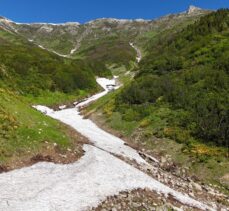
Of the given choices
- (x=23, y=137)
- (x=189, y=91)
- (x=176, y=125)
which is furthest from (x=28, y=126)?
(x=189, y=91)

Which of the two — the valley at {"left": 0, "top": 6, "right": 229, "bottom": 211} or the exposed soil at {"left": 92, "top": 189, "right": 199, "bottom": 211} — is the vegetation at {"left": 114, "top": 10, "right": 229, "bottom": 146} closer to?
the valley at {"left": 0, "top": 6, "right": 229, "bottom": 211}

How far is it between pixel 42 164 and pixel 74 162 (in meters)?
2.56

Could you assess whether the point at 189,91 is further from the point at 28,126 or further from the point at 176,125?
the point at 28,126

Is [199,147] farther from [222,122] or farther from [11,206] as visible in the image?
[11,206]

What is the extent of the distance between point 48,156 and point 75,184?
211 inches

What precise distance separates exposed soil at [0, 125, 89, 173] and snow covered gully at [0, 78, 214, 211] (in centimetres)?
60

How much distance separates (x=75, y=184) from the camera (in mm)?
22844

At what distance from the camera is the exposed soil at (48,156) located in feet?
82.1

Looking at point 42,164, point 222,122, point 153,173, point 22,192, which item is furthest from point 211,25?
point 22,192

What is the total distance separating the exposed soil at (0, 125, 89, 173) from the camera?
25.0 m

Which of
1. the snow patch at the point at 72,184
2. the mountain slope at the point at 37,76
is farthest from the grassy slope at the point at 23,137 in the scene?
the mountain slope at the point at 37,76

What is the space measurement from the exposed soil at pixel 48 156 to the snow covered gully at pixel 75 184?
0.60 metres

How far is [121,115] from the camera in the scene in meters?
49.9

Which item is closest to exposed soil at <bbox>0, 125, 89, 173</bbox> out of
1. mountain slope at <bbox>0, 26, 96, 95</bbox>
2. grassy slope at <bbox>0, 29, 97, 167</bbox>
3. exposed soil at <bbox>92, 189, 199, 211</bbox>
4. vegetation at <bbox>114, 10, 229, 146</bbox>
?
grassy slope at <bbox>0, 29, 97, 167</bbox>
